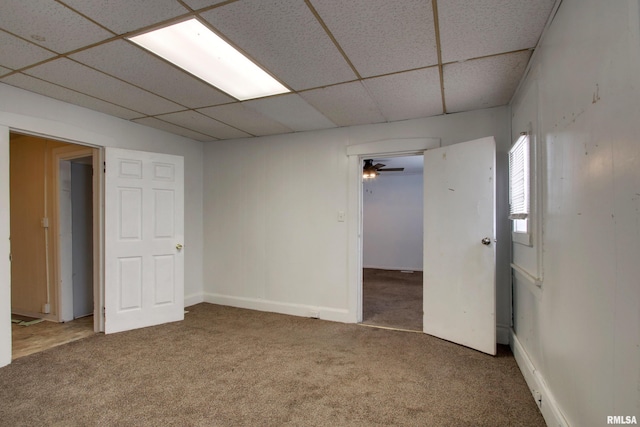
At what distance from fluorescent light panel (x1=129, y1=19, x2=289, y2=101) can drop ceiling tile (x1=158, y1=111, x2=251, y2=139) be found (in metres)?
0.83

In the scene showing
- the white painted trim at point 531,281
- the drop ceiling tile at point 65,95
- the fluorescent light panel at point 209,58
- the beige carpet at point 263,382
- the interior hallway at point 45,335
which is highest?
the fluorescent light panel at point 209,58

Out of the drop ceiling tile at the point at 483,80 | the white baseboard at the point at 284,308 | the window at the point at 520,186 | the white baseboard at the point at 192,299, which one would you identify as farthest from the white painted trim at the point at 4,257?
the window at the point at 520,186

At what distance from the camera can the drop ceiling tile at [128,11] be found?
1.63 m

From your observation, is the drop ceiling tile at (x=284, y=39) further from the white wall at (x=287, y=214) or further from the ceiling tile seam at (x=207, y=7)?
the white wall at (x=287, y=214)

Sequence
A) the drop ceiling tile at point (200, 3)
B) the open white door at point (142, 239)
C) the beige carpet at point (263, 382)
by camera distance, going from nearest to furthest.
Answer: the drop ceiling tile at point (200, 3) < the beige carpet at point (263, 382) < the open white door at point (142, 239)

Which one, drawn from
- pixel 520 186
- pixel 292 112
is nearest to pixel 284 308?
pixel 292 112

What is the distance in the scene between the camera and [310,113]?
10.9ft

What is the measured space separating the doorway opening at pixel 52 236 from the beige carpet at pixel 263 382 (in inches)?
41.0

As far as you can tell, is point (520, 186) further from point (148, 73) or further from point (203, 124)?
point (203, 124)

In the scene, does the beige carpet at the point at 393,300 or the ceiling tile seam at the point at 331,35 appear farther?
the beige carpet at the point at 393,300

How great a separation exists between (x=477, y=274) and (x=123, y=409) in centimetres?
289

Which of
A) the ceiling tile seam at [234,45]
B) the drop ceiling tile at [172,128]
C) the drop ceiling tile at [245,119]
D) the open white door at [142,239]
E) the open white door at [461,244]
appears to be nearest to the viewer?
the ceiling tile seam at [234,45]

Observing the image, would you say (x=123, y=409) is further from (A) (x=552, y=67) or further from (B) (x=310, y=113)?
(A) (x=552, y=67)

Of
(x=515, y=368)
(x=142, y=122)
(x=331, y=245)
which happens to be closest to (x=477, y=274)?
(x=515, y=368)
